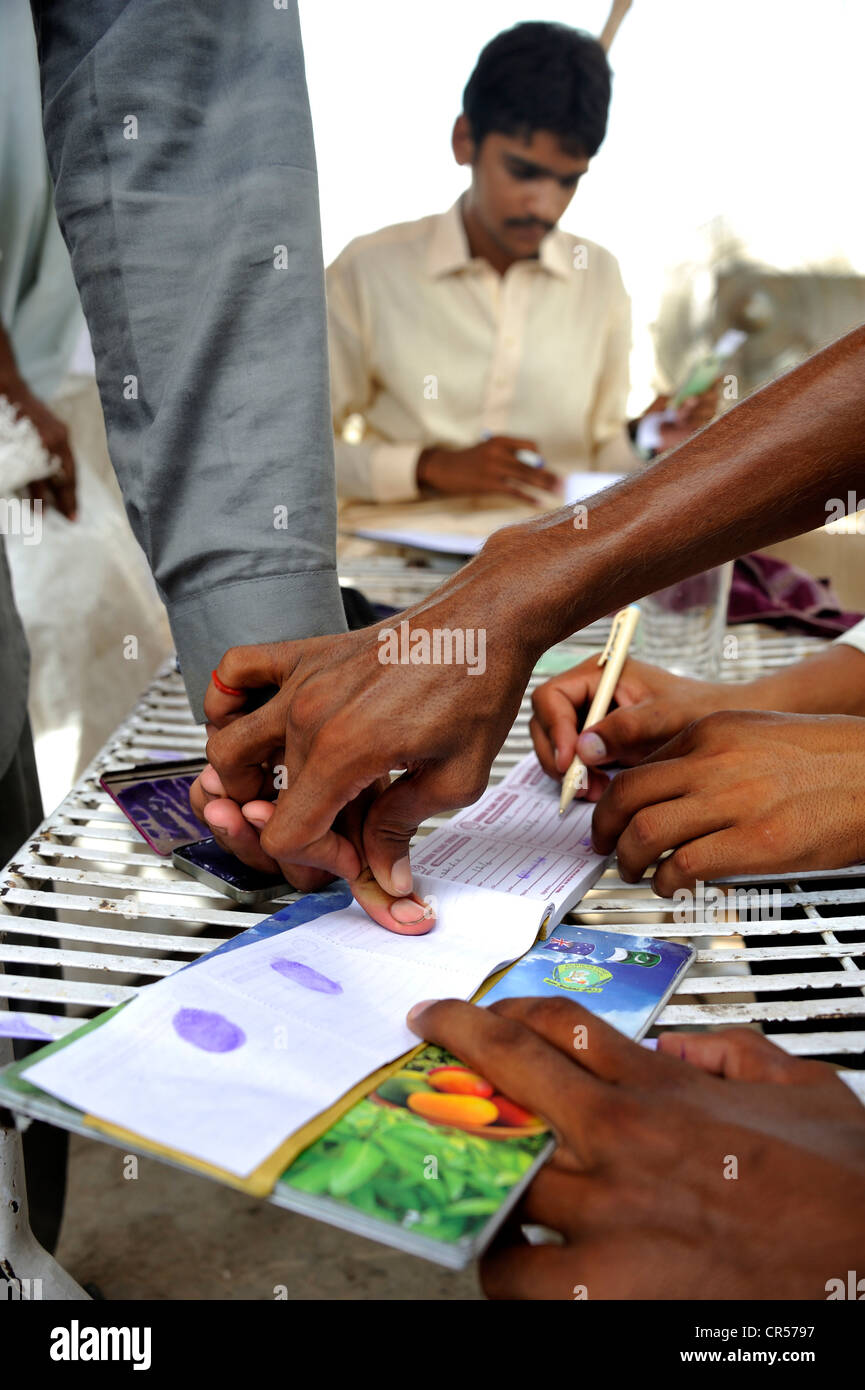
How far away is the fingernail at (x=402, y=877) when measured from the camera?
0.57 m

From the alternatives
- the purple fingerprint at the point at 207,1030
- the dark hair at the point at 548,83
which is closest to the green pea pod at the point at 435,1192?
the purple fingerprint at the point at 207,1030

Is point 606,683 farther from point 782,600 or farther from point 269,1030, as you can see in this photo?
point 782,600

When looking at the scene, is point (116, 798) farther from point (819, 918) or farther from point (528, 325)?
point (528, 325)

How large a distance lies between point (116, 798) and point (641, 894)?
365mm

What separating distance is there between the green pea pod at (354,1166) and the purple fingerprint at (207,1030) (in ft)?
0.26

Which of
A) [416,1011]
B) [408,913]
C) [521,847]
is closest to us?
[416,1011]

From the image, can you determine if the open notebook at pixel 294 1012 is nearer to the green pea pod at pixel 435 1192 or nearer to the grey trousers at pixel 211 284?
the green pea pod at pixel 435 1192

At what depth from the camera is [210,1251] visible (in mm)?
1141

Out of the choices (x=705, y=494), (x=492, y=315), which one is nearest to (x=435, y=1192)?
(x=705, y=494)

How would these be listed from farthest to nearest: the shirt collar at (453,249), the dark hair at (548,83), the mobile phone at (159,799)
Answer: the shirt collar at (453,249) < the dark hair at (548,83) < the mobile phone at (159,799)

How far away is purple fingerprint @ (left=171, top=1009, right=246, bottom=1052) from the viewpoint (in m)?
0.45

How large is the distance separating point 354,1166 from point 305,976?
0.14 m

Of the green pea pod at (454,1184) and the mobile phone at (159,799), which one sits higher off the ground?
the green pea pod at (454,1184)

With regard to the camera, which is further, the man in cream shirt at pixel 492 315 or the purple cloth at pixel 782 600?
the man in cream shirt at pixel 492 315
